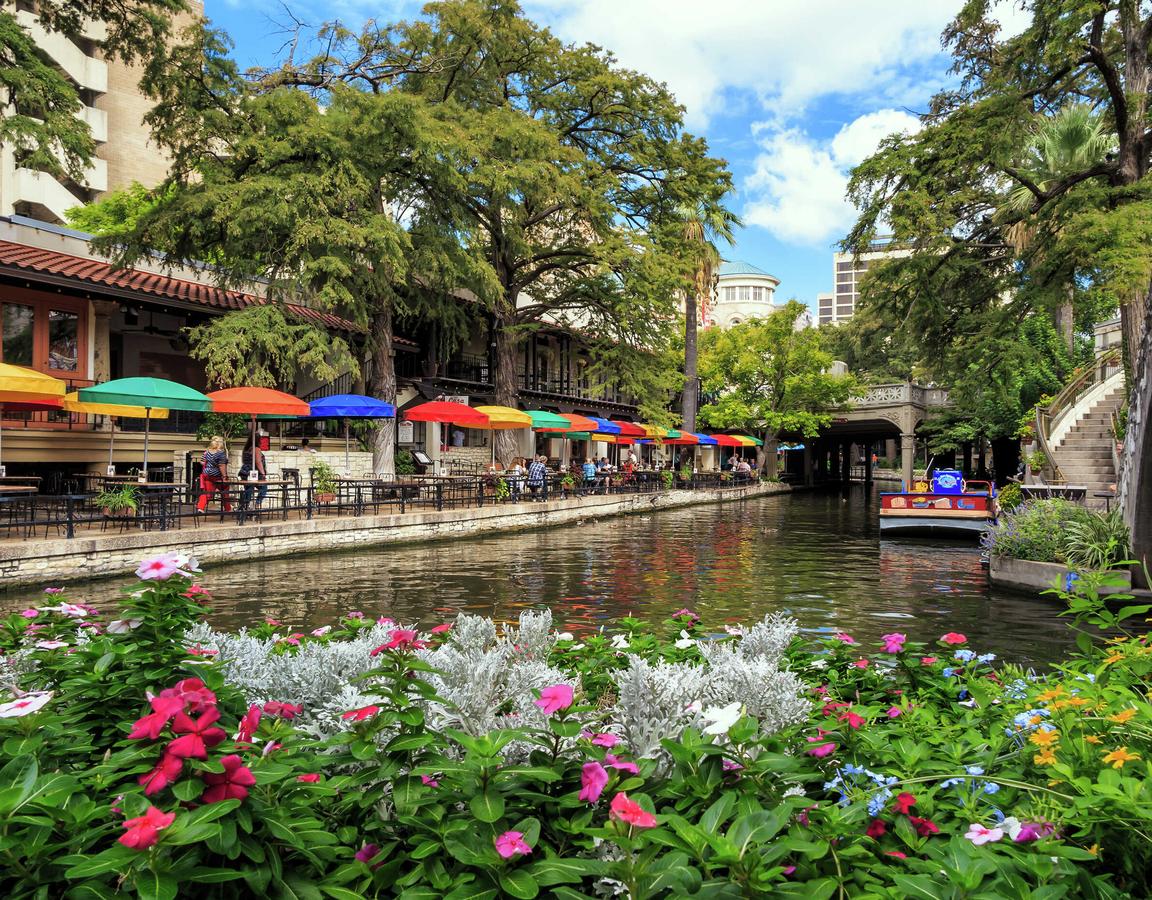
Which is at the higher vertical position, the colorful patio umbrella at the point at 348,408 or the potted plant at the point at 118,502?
the colorful patio umbrella at the point at 348,408

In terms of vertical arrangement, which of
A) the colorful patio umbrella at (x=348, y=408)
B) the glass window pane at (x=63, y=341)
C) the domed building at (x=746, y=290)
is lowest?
the colorful patio umbrella at (x=348, y=408)

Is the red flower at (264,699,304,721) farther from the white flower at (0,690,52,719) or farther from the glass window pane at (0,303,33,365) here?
the glass window pane at (0,303,33,365)

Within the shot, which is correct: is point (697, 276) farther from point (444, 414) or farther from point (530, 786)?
point (530, 786)

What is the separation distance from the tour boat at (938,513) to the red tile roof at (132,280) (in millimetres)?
17169

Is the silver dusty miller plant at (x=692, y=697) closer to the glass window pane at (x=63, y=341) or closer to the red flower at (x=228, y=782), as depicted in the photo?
the red flower at (x=228, y=782)

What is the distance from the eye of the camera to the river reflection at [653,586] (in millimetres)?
9086

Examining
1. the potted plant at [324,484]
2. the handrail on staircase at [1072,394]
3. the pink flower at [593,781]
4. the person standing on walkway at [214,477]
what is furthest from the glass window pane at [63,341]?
the handrail on staircase at [1072,394]

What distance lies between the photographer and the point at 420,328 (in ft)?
105


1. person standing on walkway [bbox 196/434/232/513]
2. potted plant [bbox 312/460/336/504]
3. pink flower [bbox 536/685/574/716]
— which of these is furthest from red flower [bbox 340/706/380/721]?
potted plant [bbox 312/460/336/504]

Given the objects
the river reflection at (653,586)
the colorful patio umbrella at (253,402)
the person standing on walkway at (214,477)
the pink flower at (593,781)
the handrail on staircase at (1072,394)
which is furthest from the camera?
the handrail on staircase at (1072,394)

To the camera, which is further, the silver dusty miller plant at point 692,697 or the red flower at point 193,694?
the silver dusty miller plant at point 692,697

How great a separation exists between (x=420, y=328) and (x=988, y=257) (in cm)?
2159

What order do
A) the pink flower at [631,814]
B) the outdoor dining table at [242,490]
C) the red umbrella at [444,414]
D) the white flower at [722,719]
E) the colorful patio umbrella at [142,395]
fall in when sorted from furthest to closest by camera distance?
1. the red umbrella at [444,414]
2. the outdoor dining table at [242,490]
3. the colorful patio umbrella at [142,395]
4. the white flower at [722,719]
5. the pink flower at [631,814]

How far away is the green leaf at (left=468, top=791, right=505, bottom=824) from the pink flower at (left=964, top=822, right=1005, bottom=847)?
1160 mm
